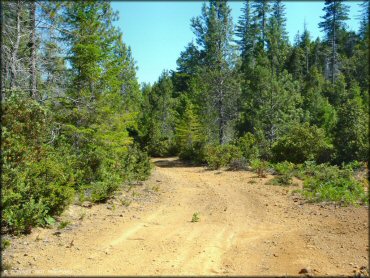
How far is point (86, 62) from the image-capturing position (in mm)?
12969

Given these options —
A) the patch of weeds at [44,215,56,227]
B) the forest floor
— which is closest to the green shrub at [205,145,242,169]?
the forest floor

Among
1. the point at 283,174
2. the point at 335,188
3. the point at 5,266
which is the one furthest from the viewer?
the point at 283,174

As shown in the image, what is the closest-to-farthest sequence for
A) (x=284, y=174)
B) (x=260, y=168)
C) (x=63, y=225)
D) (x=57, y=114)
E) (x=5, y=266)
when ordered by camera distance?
(x=5, y=266) → (x=63, y=225) → (x=57, y=114) → (x=284, y=174) → (x=260, y=168)

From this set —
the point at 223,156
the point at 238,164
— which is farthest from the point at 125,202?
the point at 223,156

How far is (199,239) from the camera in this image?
773 cm

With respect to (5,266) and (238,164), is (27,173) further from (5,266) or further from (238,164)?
(238,164)

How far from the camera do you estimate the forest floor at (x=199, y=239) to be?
6059mm

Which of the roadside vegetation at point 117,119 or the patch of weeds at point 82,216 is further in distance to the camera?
the patch of weeds at point 82,216

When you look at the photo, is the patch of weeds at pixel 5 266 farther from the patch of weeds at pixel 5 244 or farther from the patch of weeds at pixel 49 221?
the patch of weeds at pixel 49 221

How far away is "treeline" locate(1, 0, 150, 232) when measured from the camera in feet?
23.4

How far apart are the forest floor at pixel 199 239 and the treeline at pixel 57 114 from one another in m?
0.84

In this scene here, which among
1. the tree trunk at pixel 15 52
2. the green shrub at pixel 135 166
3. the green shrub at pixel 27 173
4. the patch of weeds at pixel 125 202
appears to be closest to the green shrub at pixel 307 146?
the green shrub at pixel 135 166

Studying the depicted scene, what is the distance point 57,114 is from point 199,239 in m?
6.94

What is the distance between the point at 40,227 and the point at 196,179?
9884mm
